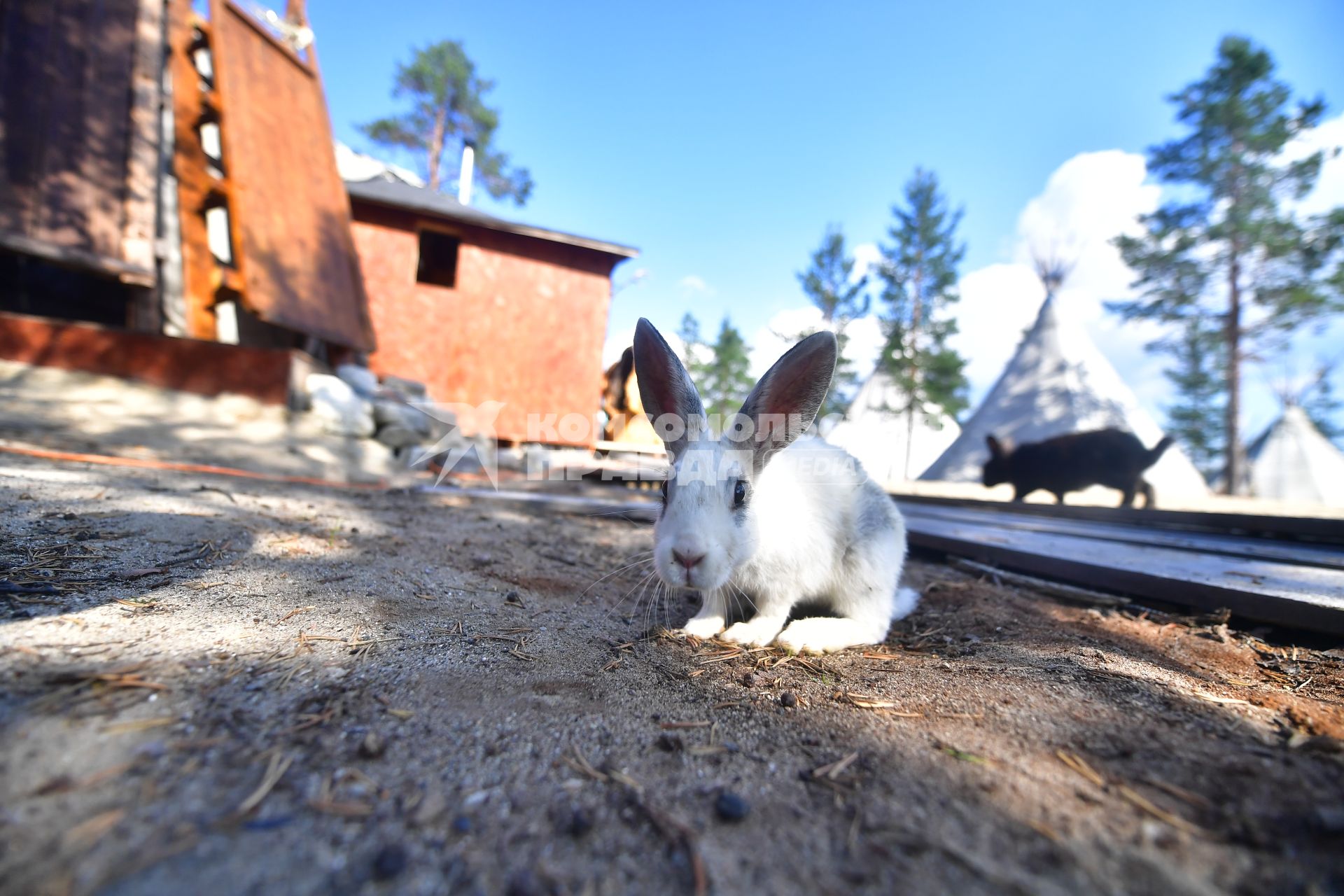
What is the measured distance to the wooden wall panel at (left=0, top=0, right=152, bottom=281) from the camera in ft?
17.3

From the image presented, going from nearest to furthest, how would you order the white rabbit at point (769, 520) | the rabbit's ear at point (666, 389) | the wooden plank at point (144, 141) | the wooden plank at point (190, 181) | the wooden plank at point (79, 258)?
the white rabbit at point (769, 520) → the rabbit's ear at point (666, 389) → the wooden plank at point (79, 258) → the wooden plank at point (144, 141) → the wooden plank at point (190, 181)

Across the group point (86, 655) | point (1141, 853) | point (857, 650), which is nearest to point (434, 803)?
point (86, 655)

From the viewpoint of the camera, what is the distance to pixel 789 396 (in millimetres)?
2119

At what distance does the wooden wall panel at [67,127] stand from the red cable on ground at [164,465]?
2.95 m

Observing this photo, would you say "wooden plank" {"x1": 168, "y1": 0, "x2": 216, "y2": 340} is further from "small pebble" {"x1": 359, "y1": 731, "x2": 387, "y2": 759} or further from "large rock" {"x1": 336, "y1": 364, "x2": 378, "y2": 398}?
"small pebble" {"x1": 359, "y1": 731, "x2": 387, "y2": 759}

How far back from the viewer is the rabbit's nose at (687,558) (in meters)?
1.74

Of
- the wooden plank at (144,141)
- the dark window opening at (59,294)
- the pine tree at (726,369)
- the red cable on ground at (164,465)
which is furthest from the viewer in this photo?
the pine tree at (726,369)

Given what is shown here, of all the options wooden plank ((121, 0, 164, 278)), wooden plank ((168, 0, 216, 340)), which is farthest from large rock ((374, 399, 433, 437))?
wooden plank ((121, 0, 164, 278))

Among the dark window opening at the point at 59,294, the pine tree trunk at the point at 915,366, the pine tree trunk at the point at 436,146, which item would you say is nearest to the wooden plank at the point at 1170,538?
the dark window opening at the point at 59,294

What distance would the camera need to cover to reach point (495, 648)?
5.54ft

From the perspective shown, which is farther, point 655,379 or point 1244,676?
point 655,379

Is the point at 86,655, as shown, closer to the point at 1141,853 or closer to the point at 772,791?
the point at 772,791

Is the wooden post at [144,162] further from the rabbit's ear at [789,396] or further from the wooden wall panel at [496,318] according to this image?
the rabbit's ear at [789,396]

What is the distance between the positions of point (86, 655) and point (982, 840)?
Answer: 6.21ft
